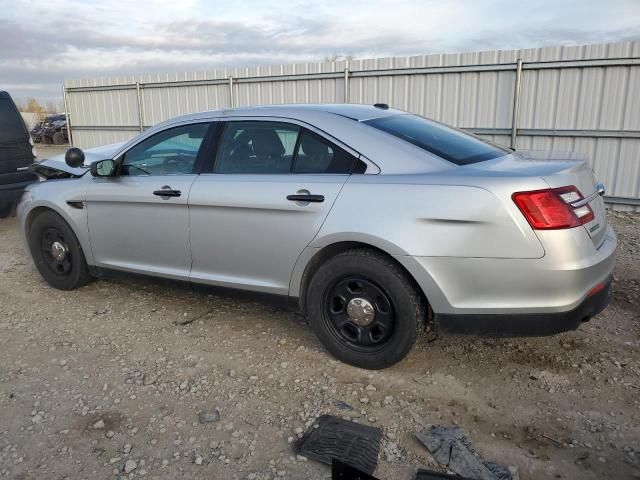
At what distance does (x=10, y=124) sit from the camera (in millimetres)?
7426

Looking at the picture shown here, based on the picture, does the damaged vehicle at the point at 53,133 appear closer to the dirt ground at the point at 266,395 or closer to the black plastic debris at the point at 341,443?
the dirt ground at the point at 266,395

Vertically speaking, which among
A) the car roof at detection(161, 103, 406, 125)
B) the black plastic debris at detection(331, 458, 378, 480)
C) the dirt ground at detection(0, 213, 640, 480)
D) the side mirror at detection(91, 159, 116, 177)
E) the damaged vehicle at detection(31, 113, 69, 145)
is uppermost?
the car roof at detection(161, 103, 406, 125)

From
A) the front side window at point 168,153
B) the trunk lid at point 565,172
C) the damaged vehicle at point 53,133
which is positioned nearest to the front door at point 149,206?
the front side window at point 168,153

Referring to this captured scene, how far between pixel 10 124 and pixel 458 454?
740 cm

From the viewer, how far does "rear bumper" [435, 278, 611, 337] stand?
2809 millimetres

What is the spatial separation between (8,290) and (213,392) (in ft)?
10.1

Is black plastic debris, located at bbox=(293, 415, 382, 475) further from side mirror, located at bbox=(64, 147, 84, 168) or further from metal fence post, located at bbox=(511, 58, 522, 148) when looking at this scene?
metal fence post, located at bbox=(511, 58, 522, 148)

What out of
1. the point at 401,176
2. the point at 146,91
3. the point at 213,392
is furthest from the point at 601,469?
the point at 146,91

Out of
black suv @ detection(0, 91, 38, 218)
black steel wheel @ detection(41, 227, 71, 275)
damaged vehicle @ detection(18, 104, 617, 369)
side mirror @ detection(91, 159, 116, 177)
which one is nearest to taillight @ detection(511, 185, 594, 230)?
damaged vehicle @ detection(18, 104, 617, 369)

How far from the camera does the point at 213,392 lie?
3.15 meters

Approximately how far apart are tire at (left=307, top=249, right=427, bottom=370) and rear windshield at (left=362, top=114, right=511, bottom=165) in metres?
0.74

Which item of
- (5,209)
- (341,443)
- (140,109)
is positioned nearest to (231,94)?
(140,109)

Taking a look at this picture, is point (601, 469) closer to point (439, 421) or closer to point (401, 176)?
point (439, 421)

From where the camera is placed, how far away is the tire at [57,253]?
186 inches
